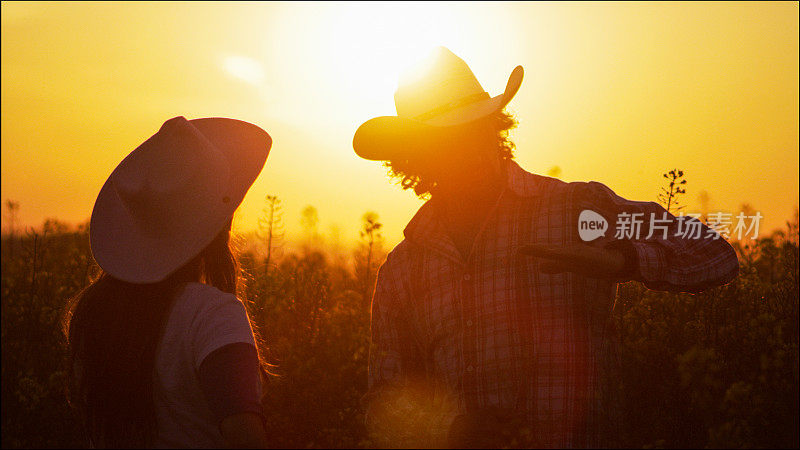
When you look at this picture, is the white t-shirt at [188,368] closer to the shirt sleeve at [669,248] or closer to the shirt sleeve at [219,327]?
the shirt sleeve at [219,327]

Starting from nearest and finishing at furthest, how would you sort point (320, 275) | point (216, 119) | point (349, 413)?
point (216, 119)
point (349, 413)
point (320, 275)

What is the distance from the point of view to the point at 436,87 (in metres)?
3.14

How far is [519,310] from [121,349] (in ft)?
5.30

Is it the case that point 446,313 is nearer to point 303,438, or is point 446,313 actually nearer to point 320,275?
point 303,438

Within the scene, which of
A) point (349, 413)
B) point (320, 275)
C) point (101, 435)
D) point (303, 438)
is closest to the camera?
point (101, 435)

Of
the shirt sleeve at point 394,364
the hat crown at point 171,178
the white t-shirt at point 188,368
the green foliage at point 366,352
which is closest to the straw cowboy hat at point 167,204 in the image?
the hat crown at point 171,178

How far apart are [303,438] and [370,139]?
2526 millimetres

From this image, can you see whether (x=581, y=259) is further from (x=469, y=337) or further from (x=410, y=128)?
(x=410, y=128)

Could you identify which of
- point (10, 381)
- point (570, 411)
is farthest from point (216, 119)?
point (10, 381)

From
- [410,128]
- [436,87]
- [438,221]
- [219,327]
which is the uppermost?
[436,87]

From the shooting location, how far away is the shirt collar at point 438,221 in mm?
2896

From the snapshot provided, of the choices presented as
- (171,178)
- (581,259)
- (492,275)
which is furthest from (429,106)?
(171,178)

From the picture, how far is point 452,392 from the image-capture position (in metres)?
2.83

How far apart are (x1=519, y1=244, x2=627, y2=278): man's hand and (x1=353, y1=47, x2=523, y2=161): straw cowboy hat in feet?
3.17
